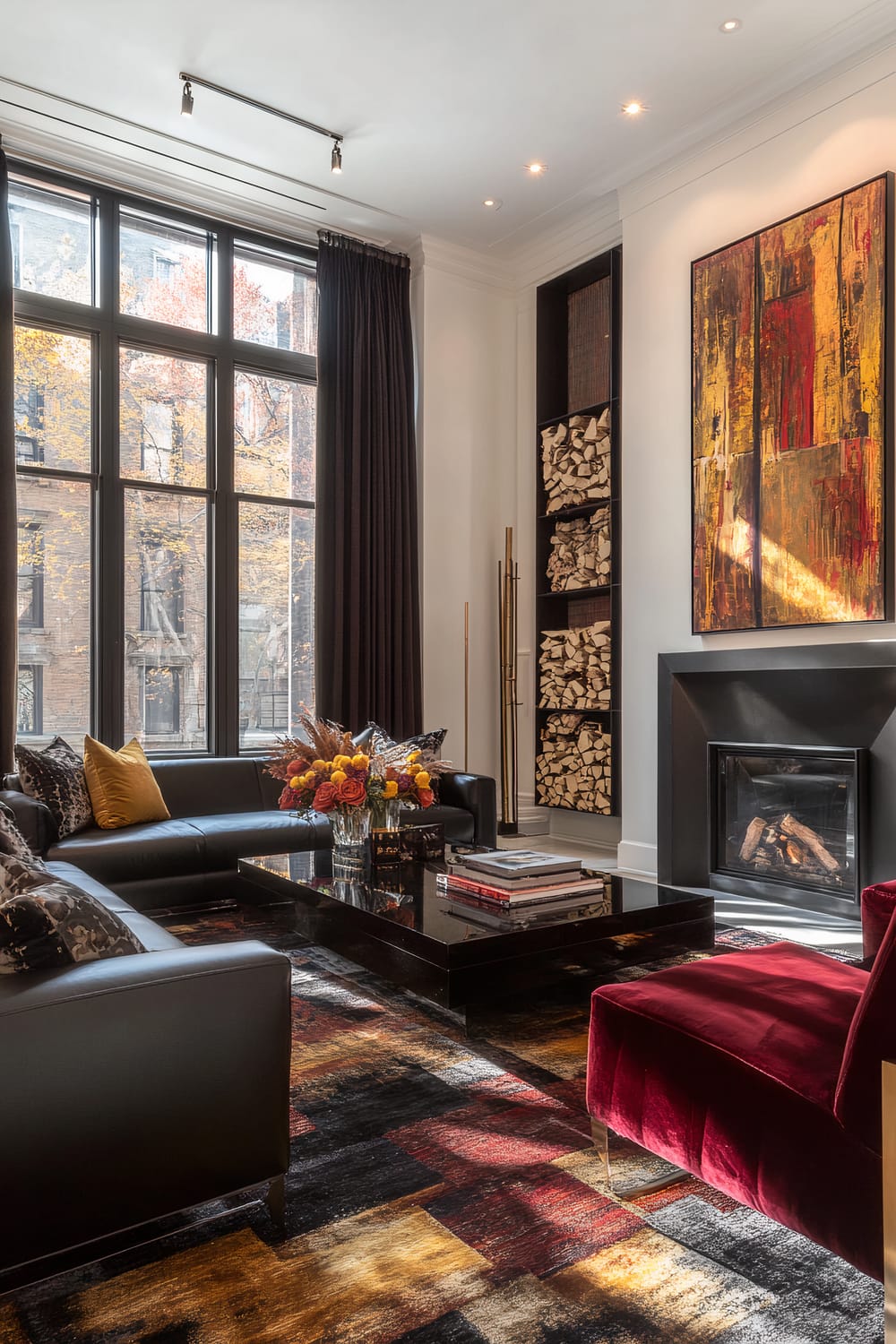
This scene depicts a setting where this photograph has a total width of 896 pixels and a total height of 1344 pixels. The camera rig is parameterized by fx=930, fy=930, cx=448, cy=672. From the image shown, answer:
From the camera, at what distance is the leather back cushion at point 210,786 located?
443 cm

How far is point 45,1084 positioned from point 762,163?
179 inches

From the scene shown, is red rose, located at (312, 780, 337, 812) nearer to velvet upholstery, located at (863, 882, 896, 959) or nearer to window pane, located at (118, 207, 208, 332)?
velvet upholstery, located at (863, 882, 896, 959)

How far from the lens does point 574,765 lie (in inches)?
217

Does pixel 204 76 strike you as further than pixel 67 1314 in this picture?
Yes

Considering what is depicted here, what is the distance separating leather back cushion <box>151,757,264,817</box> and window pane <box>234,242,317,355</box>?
2448 millimetres

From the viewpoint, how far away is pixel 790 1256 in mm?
1562

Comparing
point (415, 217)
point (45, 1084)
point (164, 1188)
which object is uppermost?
point (415, 217)

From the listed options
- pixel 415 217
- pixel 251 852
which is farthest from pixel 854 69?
pixel 251 852

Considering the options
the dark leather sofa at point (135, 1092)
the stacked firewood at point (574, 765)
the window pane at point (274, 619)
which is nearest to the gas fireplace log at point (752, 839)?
the stacked firewood at point (574, 765)

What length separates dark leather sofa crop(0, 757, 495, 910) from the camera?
11.6 feet

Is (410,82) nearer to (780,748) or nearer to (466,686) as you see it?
(466,686)

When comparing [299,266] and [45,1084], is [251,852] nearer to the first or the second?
[45,1084]

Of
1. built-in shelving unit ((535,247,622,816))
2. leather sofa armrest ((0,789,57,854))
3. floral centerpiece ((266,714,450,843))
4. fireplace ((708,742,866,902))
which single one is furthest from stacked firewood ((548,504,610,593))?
leather sofa armrest ((0,789,57,854))

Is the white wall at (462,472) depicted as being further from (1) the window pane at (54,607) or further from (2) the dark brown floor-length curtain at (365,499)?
(1) the window pane at (54,607)
